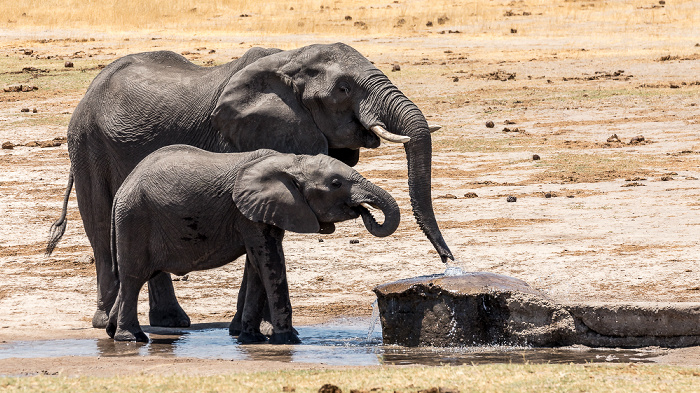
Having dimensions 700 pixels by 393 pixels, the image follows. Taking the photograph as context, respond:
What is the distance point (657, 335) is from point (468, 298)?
132 cm

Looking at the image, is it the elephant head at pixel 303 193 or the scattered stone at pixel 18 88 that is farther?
the scattered stone at pixel 18 88

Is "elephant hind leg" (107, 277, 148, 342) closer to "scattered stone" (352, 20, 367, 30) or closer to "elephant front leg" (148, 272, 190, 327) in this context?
"elephant front leg" (148, 272, 190, 327)

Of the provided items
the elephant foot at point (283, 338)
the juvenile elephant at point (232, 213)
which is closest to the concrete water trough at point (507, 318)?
the juvenile elephant at point (232, 213)

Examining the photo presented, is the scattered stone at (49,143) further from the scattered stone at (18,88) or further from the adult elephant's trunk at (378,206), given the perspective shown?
the adult elephant's trunk at (378,206)

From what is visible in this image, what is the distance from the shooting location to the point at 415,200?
31.5 ft

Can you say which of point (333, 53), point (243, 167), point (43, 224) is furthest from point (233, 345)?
point (43, 224)

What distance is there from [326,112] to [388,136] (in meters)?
0.77

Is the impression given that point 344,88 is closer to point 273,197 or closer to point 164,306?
point 273,197

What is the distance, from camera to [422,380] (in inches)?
282

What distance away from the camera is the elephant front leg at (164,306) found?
11.1 metres

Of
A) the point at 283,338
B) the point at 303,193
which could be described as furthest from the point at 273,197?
the point at 283,338

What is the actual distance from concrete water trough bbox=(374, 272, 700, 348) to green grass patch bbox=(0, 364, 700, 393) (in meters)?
1.21

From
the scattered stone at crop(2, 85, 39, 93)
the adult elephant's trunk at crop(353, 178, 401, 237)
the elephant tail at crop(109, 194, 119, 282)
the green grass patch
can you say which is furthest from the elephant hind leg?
the scattered stone at crop(2, 85, 39, 93)

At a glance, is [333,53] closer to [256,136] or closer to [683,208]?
[256,136]
